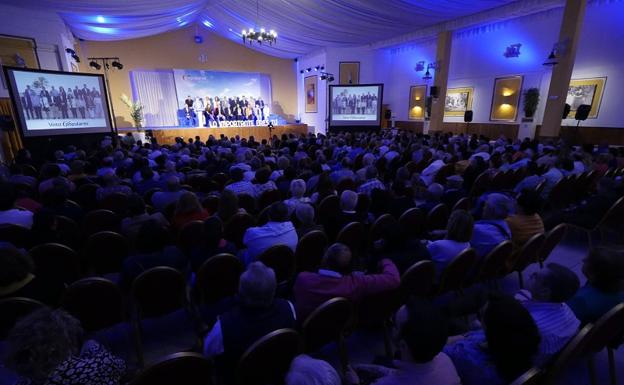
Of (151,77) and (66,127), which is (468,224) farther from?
(151,77)

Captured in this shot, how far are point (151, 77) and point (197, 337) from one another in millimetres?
17178

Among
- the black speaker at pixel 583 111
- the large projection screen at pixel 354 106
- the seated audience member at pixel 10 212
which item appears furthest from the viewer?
the large projection screen at pixel 354 106

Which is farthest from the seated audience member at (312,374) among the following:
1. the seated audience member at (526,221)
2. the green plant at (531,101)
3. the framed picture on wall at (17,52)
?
the green plant at (531,101)

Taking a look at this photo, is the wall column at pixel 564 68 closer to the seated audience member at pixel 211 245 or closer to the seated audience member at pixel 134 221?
the seated audience member at pixel 211 245

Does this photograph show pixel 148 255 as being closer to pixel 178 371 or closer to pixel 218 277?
pixel 218 277

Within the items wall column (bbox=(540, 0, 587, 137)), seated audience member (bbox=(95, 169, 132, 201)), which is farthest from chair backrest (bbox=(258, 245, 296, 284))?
→ wall column (bbox=(540, 0, 587, 137))

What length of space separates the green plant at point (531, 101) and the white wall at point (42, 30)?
16275 mm

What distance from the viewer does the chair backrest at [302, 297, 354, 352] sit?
1.77m

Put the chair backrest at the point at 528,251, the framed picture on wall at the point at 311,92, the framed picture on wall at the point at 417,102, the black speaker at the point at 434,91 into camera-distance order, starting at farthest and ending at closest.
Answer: the framed picture on wall at the point at 311,92, the framed picture on wall at the point at 417,102, the black speaker at the point at 434,91, the chair backrest at the point at 528,251

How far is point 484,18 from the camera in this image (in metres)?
11.2

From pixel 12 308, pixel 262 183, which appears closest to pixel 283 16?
pixel 262 183

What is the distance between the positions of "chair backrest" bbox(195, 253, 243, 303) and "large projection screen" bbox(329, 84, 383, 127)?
43.6 feet

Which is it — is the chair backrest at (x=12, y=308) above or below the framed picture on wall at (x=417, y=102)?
below

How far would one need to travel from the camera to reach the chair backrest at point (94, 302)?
82.0 inches
